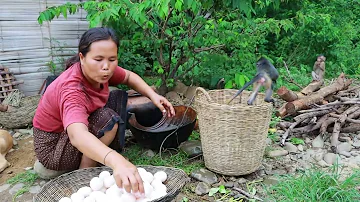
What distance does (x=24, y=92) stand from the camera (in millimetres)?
4156

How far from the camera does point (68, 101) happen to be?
6.67ft

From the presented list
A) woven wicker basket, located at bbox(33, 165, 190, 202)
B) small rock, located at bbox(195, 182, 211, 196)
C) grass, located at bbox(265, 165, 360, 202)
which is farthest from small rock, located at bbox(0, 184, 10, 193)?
grass, located at bbox(265, 165, 360, 202)

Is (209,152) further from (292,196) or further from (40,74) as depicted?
(40,74)

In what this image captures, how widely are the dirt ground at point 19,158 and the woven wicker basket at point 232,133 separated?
1.57m

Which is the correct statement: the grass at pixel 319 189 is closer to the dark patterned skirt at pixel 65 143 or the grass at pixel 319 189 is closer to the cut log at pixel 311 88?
the dark patterned skirt at pixel 65 143

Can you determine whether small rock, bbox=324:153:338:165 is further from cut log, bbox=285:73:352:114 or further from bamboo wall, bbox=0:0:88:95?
bamboo wall, bbox=0:0:88:95

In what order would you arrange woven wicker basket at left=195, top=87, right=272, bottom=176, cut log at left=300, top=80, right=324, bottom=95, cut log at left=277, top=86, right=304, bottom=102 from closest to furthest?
woven wicker basket at left=195, top=87, right=272, bottom=176 → cut log at left=277, top=86, right=304, bottom=102 → cut log at left=300, top=80, right=324, bottom=95

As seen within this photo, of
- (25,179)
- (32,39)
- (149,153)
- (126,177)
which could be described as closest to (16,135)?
(25,179)

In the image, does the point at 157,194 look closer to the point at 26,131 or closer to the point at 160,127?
the point at 160,127

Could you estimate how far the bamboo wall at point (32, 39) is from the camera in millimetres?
3977

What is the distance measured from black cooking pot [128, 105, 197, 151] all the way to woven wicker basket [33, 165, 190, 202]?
0.80 metres

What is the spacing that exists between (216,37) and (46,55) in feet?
6.90

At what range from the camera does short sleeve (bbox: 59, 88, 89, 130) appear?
191 centimetres

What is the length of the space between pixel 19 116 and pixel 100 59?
2069 millimetres
